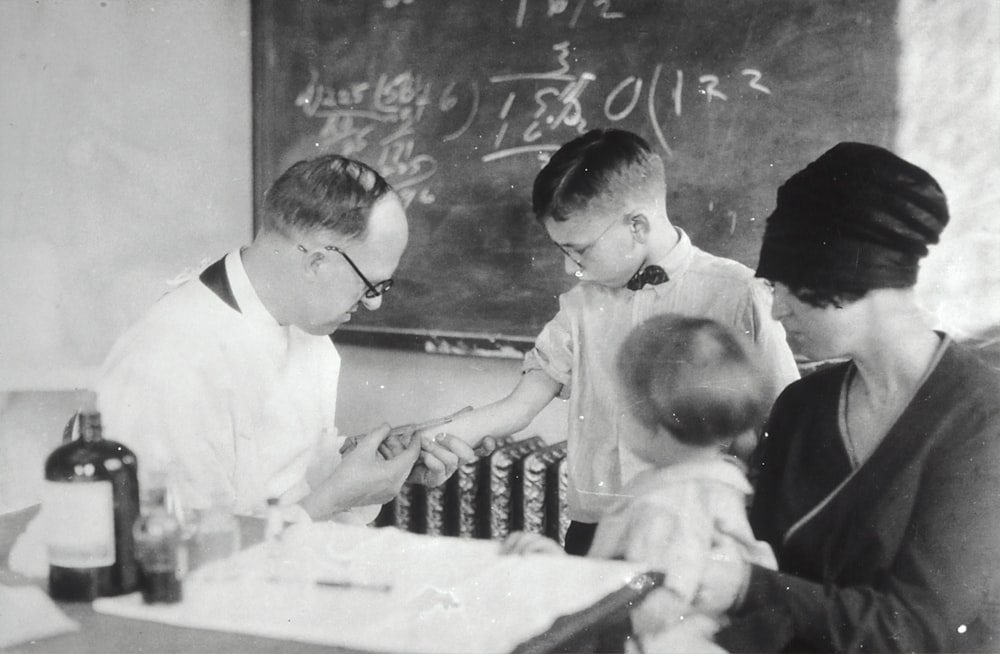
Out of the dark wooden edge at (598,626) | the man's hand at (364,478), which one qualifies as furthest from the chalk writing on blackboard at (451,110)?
the dark wooden edge at (598,626)

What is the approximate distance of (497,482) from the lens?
4.95ft

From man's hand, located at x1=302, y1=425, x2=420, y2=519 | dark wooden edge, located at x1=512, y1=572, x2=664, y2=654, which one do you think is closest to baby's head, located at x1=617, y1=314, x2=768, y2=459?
dark wooden edge, located at x1=512, y1=572, x2=664, y2=654

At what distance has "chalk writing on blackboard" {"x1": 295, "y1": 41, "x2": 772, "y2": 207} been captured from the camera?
1433mm

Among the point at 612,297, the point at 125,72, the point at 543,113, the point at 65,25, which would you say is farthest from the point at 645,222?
the point at 65,25

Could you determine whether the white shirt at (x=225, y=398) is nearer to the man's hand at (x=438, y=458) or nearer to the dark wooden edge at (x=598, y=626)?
the man's hand at (x=438, y=458)

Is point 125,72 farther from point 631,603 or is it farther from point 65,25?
point 631,603

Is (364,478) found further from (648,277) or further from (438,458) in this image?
(648,277)

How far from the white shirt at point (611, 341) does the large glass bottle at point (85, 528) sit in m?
0.69

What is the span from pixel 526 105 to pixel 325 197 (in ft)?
1.25

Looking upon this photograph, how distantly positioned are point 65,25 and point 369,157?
1.81 ft

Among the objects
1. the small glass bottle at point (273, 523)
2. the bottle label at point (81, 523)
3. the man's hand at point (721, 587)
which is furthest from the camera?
the small glass bottle at point (273, 523)

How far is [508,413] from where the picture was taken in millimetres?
1500

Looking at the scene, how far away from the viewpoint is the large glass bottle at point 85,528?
116cm

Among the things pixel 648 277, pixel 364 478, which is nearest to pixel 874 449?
pixel 648 277
